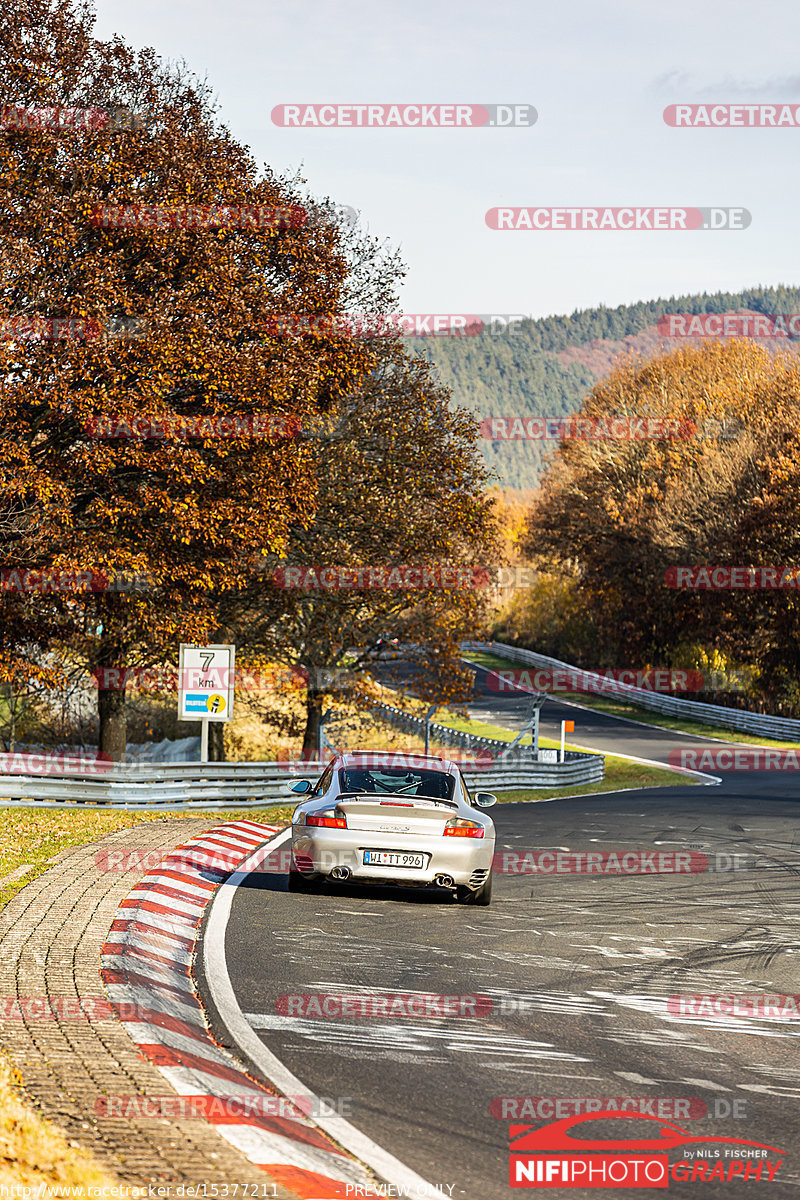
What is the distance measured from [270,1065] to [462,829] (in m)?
4.96

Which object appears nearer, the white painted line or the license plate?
the white painted line

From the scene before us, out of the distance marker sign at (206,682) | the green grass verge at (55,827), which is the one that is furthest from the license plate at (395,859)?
the distance marker sign at (206,682)

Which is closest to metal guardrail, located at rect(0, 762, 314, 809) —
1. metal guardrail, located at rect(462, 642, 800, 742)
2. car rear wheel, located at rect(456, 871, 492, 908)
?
car rear wheel, located at rect(456, 871, 492, 908)

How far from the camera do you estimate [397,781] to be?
37.9ft

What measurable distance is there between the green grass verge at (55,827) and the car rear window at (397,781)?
294 cm

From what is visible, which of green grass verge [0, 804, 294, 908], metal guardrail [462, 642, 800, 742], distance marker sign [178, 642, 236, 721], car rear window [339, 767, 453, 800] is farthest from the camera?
metal guardrail [462, 642, 800, 742]

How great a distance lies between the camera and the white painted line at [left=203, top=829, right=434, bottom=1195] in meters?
4.57

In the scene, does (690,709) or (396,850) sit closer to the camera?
(396,850)

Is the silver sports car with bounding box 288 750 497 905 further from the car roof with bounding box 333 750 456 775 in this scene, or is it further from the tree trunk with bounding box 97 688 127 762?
the tree trunk with bounding box 97 688 127 762

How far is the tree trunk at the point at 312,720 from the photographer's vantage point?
30.8m

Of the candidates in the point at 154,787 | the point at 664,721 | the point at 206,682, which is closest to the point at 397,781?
the point at 154,787

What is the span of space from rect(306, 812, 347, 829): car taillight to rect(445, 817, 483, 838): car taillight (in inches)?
35.7

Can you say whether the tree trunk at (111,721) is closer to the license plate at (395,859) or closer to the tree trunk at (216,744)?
the tree trunk at (216,744)

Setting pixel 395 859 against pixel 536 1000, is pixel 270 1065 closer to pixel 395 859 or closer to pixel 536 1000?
pixel 536 1000
